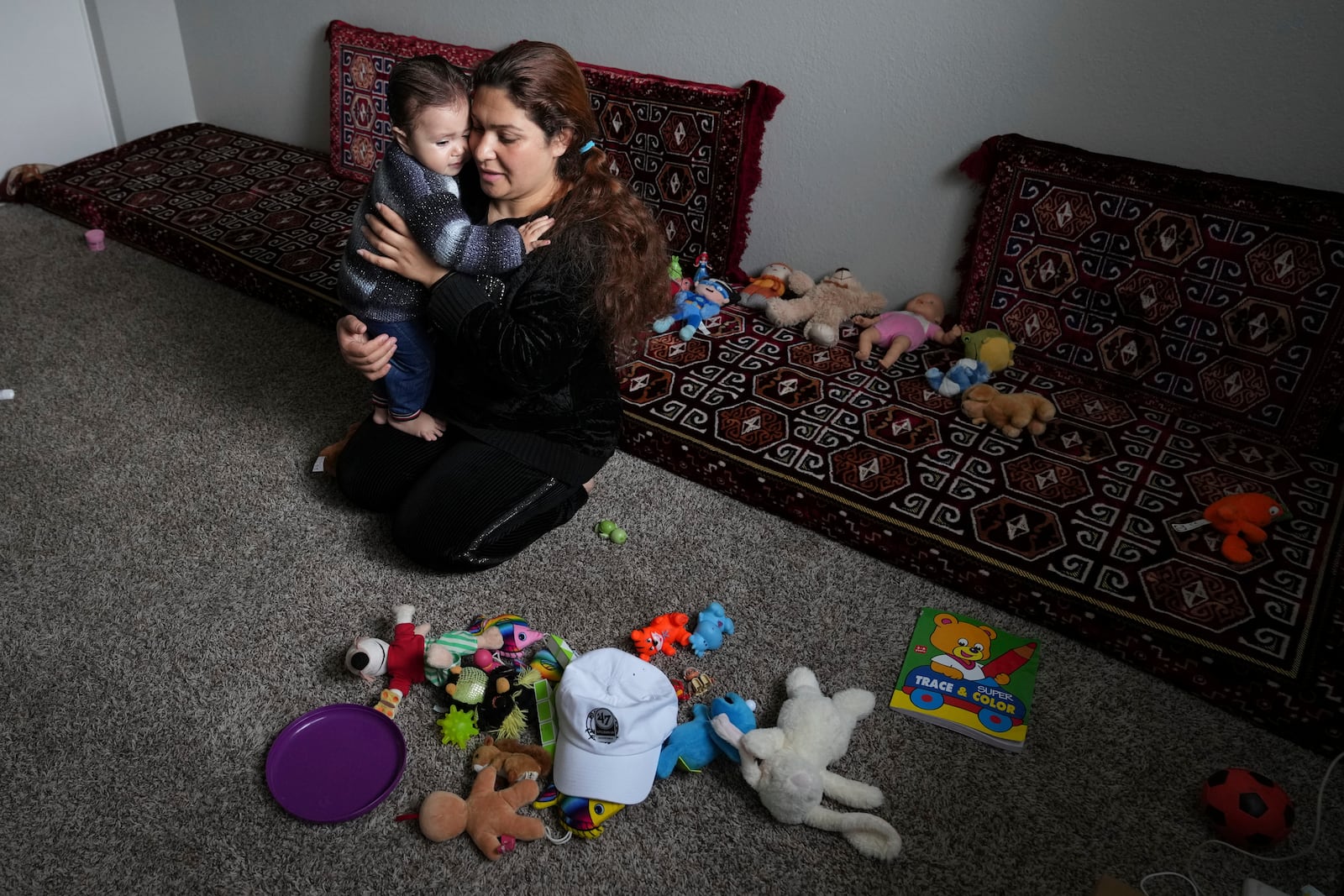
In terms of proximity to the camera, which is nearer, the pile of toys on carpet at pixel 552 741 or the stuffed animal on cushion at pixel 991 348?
the pile of toys on carpet at pixel 552 741

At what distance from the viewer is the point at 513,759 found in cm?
137

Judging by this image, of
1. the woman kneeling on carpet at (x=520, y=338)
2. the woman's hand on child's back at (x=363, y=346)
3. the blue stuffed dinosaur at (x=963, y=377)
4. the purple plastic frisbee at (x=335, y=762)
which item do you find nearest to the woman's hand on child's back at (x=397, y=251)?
the woman kneeling on carpet at (x=520, y=338)

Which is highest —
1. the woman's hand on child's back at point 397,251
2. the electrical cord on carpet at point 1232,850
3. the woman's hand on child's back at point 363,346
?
the woman's hand on child's back at point 397,251

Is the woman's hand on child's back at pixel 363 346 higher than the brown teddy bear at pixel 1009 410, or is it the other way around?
the woman's hand on child's back at pixel 363 346

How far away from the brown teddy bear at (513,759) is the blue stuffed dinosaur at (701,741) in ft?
0.59

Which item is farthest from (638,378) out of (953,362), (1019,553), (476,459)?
(1019,553)

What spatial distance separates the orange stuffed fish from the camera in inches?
64.4

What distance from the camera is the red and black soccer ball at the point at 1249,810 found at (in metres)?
1.30

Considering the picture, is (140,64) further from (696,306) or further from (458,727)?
(458,727)

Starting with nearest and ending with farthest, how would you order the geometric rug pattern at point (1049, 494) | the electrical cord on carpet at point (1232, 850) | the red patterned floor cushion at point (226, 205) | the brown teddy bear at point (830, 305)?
the electrical cord on carpet at point (1232, 850) < the geometric rug pattern at point (1049, 494) < the brown teddy bear at point (830, 305) < the red patterned floor cushion at point (226, 205)

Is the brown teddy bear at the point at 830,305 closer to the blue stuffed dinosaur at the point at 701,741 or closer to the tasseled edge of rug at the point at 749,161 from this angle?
the tasseled edge of rug at the point at 749,161

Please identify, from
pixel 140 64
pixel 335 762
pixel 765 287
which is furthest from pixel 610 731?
pixel 140 64

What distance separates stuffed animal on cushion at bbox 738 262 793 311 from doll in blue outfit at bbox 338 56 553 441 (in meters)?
0.94

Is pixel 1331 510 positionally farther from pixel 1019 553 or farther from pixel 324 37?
pixel 324 37
